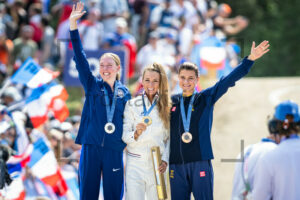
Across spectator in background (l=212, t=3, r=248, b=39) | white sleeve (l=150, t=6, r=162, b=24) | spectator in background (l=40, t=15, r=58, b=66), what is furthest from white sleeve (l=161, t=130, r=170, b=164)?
spectator in background (l=212, t=3, r=248, b=39)

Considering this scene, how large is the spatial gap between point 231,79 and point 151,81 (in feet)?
2.70

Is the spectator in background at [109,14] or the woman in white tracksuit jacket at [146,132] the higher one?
the spectator in background at [109,14]

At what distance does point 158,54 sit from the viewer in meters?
12.6

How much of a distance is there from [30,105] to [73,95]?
5639 millimetres

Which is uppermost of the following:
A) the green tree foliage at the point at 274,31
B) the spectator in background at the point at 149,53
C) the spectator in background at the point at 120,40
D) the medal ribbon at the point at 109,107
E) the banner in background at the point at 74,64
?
the green tree foliage at the point at 274,31

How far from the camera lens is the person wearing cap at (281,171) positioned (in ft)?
17.8

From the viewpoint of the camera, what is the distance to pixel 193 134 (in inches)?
222

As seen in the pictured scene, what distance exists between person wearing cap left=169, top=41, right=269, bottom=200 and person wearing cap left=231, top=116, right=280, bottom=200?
26.3 inches

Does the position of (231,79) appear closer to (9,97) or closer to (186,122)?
(186,122)

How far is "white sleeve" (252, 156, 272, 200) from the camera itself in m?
5.48

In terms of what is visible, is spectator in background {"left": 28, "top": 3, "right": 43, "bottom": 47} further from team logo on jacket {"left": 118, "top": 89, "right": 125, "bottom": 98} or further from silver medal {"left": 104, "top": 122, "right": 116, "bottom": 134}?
silver medal {"left": 104, "top": 122, "right": 116, "bottom": 134}

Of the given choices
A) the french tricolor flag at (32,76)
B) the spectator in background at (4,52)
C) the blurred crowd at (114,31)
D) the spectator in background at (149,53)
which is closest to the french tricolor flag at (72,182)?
the french tricolor flag at (32,76)

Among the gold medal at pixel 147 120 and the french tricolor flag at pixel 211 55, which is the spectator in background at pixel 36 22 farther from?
the gold medal at pixel 147 120

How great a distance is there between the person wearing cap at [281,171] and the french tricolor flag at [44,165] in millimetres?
2838
